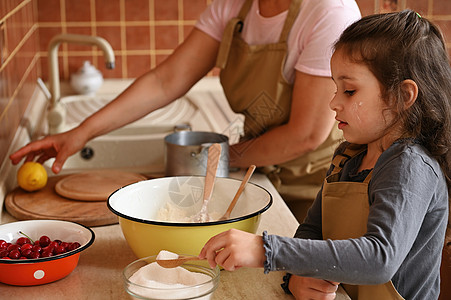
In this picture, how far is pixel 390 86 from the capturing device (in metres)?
1.02

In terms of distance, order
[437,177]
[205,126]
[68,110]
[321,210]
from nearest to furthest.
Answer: [437,177] < [321,210] < [205,126] < [68,110]

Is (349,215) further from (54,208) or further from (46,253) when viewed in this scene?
(54,208)

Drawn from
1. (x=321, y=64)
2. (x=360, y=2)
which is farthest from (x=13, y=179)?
(x=360, y=2)

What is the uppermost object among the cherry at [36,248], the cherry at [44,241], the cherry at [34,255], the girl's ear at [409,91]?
the girl's ear at [409,91]

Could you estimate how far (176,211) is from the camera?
1313 millimetres

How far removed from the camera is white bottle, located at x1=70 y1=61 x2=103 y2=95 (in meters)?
2.71

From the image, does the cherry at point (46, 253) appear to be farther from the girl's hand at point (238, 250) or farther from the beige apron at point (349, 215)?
the beige apron at point (349, 215)

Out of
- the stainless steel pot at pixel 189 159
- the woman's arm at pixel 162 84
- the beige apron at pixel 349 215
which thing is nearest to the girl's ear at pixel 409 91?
the beige apron at pixel 349 215

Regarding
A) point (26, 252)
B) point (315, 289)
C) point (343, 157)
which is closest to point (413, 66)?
point (343, 157)

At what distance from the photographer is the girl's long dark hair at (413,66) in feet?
3.35

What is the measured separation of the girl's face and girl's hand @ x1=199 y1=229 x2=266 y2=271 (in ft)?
0.92

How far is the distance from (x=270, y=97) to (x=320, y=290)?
74cm

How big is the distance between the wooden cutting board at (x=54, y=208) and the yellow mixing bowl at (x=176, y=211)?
0.13 metres

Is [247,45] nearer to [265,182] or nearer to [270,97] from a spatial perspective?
[270,97]
